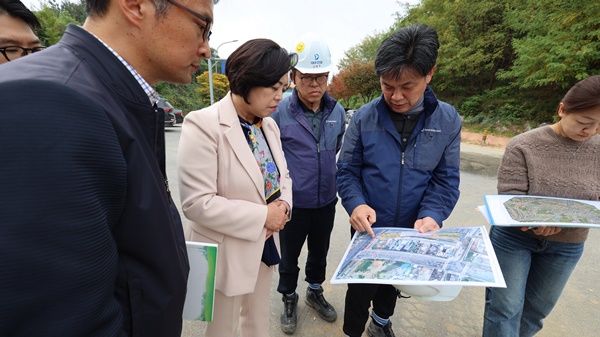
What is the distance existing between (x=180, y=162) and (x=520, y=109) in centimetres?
1798

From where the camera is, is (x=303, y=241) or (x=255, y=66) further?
(x=303, y=241)

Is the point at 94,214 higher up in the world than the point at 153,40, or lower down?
lower down

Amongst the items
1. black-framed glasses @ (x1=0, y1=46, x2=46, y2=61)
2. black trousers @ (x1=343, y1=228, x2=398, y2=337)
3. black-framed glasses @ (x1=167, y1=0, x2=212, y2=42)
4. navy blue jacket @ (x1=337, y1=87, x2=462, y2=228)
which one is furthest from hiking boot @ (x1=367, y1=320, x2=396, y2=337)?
black-framed glasses @ (x1=0, y1=46, x2=46, y2=61)

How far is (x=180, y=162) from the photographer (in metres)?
1.38

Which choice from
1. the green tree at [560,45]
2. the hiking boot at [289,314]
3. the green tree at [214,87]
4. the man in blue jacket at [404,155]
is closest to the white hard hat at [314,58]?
the man in blue jacket at [404,155]

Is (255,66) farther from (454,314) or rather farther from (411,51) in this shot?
(454,314)

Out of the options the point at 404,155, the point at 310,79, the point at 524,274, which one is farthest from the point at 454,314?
the point at 310,79

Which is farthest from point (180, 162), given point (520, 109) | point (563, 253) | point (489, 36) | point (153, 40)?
point (489, 36)

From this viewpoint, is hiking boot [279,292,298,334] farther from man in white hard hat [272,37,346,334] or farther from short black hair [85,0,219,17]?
short black hair [85,0,219,17]

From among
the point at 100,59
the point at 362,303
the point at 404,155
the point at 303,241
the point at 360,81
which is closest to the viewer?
the point at 100,59

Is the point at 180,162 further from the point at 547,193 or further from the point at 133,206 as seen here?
the point at 547,193

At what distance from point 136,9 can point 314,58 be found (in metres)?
1.67

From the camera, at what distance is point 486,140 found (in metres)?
13.5

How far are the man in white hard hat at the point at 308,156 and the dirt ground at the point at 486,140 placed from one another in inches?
512
